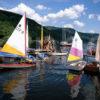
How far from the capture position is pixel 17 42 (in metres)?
69.4

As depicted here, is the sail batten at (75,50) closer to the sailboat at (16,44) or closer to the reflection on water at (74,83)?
the reflection on water at (74,83)

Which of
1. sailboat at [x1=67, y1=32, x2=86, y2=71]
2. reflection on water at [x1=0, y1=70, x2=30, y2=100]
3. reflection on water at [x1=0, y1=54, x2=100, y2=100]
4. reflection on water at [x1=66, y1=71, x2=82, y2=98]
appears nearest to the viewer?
reflection on water at [x1=0, y1=70, x2=30, y2=100]

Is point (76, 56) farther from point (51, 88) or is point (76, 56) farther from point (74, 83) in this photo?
point (51, 88)

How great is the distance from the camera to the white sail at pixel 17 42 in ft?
221

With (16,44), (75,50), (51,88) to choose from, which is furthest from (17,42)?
(51,88)

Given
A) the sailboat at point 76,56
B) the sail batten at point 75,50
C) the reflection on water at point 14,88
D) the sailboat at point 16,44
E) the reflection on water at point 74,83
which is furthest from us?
the sail batten at point 75,50

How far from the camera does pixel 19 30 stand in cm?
7038

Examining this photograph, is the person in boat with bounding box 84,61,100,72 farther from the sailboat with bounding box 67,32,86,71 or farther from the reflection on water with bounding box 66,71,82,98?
the reflection on water with bounding box 66,71,82,98

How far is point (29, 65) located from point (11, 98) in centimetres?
3633

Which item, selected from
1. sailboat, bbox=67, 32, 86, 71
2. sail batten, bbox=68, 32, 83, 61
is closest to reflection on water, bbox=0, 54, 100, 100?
sailboat, bbox=67, 32, 86, 71

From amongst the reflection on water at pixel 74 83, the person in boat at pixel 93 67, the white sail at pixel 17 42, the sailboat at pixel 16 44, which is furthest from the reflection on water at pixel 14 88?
the person in boat at pixel 93 67

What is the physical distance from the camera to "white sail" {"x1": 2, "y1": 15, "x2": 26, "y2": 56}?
67.4 m

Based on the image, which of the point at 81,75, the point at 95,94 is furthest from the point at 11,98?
the point at 81,75

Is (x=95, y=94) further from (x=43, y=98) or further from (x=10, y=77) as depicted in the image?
(x=10, y=77)
